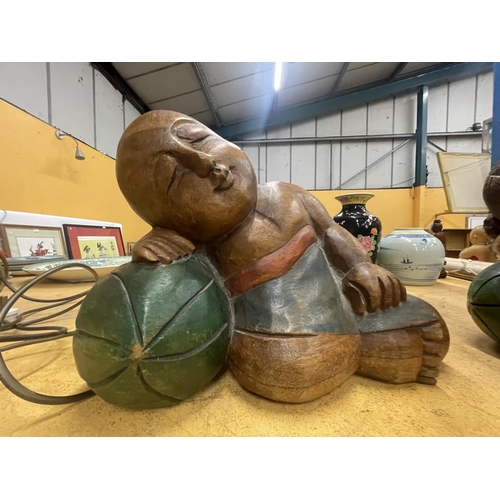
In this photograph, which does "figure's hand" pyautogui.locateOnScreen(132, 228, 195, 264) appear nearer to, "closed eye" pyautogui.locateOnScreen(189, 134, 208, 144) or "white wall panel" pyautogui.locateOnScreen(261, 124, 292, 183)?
"closed eye" pyautogui.locateOnScreen(189, 134, 208, 144)

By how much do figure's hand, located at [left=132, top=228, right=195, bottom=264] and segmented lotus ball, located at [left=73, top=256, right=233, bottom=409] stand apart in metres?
0.01

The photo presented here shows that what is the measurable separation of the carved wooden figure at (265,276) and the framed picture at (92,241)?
129cm

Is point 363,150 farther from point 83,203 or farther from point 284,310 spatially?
point 284,310

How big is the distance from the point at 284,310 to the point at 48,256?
4.69ft

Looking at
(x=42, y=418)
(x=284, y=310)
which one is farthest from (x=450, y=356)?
(x=42, y=418)

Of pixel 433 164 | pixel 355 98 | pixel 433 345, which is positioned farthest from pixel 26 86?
pixel 433 164

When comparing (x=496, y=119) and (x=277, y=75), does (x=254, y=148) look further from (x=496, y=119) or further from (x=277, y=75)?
(x=496, y=119)

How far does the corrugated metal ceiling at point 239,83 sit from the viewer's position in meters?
2.02

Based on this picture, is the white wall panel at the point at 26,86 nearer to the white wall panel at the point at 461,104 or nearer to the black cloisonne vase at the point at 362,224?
the black cloisonne vase at the point at 362,224

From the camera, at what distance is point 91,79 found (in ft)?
6.10

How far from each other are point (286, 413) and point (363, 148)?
389 centimetres

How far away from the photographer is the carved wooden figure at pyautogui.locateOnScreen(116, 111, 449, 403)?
0.37 meters

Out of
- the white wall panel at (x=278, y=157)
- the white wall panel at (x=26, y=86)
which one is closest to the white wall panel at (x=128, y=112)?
the white wall panel at (x=26, y=86)

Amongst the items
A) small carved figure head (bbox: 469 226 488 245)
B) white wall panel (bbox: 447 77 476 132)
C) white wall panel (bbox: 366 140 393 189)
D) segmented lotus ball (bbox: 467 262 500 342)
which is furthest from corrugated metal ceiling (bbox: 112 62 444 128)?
segmented lotus ball (bbox: 467 262 500 342)
